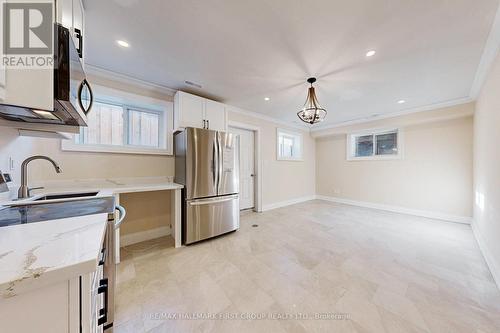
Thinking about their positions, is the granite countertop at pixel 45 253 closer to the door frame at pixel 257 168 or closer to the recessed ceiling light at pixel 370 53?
the recessed ceiling light at pixel 370 53

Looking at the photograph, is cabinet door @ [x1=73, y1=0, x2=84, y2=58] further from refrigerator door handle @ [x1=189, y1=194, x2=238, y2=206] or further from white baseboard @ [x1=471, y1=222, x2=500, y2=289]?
white baseboard @ [x1=471, y1=222, x2=500, y2=289]

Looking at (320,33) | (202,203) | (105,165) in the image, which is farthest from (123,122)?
(320,33)

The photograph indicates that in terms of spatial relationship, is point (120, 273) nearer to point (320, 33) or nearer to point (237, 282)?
point (237, 282)

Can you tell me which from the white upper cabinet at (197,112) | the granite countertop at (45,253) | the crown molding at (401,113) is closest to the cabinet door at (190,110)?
the white upper cabinet at (197,112)

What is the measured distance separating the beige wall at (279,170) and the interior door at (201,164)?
1289mm

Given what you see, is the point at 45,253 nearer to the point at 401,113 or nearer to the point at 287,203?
the point at 287,203

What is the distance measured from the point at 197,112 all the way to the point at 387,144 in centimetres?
466

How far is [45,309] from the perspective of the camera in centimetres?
47

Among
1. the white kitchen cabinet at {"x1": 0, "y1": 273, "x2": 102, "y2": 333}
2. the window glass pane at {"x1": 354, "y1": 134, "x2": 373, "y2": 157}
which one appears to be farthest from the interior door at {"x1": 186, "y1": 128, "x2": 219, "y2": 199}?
the window glass pane at {"x1": 354, "y1": 134, "x2": 373, "y2": 157}

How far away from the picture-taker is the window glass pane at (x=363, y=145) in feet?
15.4

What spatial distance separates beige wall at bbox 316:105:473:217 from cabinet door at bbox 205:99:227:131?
362 centimetres

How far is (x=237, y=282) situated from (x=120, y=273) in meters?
1.27

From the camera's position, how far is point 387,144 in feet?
14.4

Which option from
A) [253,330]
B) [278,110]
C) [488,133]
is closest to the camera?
[253,330]
